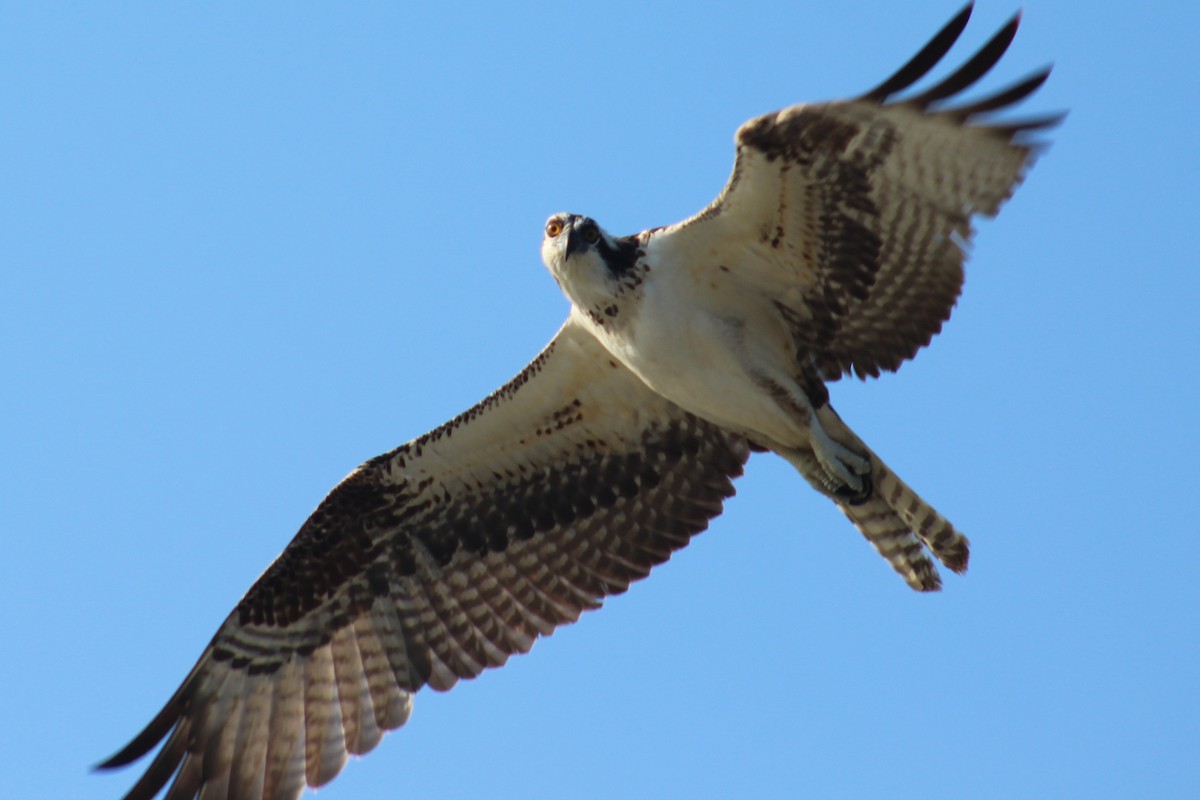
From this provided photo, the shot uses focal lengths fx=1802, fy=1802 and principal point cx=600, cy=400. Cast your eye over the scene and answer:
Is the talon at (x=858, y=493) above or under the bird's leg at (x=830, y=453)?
under

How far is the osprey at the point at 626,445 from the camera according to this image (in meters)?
9.91

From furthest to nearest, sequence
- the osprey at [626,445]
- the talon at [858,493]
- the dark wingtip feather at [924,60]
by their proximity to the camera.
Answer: the talon at [858,493] → the osprey at [626,445] → the dark wingtip feather at [924,60]

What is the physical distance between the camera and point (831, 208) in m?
10.2

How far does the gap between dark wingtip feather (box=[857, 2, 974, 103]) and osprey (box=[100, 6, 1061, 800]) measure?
16 mm

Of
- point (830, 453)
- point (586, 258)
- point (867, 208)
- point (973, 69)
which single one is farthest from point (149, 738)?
point (973, 69)

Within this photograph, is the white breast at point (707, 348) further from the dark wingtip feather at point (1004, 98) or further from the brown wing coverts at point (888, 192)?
the dark wingtip feather at point (1004, 98)

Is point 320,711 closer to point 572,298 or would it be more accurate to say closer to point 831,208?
point 572,298

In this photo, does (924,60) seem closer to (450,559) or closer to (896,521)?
(896,521)

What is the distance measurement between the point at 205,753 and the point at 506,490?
8.22 feet

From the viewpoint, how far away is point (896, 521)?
10.7m

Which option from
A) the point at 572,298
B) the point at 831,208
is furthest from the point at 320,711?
the point at 831,208

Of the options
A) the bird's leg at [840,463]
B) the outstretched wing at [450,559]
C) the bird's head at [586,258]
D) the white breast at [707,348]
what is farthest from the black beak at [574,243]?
the bird's leg at [840,463]

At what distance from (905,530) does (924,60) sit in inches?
115

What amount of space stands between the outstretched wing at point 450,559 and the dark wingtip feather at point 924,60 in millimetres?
2629
